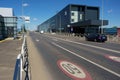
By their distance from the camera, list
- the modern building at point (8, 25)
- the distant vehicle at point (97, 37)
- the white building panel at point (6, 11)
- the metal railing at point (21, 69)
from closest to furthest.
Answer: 1. the metal railing at point (21, 69)
2. the distant vehicle at point (97, 37)
3. the modern building at point (8, 25)
4. the white building panel at point (6, 11)

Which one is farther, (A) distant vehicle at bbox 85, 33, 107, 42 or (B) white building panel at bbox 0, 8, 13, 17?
(B) white building panel at bbox 0, 8, 13, 17

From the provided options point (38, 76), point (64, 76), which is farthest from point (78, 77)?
point (38, 76)

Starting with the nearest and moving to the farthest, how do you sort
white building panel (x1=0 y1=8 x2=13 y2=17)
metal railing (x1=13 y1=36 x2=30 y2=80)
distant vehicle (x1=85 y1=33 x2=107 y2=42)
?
metal railing (x1=13 y1=36 x2=30 y2=80), distant vehicle (x1=85 y1=33 x2=107 y2=42), white building panel (x1=0 y1=8 x2=13 y2=17)

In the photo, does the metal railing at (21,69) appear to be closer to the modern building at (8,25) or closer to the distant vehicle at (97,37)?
the distant vehicle at (97,37)

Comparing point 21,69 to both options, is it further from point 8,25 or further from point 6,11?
point 6,11

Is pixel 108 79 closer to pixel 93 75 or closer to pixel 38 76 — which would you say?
pixel 93 75

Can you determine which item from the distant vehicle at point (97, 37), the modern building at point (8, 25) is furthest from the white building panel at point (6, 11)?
the distant vehicle at point (97, 37)

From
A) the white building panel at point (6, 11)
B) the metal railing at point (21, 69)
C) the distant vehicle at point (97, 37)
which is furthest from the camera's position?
the white building panel at point (6, 11)

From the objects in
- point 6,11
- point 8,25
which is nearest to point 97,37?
point 8,25

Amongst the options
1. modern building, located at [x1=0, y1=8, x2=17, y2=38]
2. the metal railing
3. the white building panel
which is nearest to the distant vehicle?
modern building, located at [x1=0, y1=8, x2=17, y2=38]

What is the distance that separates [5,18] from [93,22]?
2948cm

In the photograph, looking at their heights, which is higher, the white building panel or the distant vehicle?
the white building panel

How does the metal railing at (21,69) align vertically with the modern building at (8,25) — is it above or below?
below

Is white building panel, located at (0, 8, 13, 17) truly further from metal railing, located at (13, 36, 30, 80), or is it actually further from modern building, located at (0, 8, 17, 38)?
metal railing, located at (13, 36, 30, 80)
